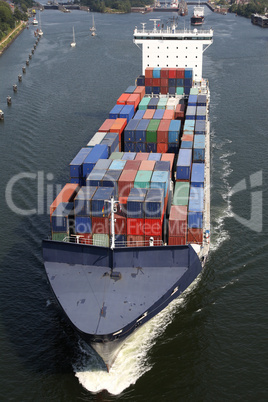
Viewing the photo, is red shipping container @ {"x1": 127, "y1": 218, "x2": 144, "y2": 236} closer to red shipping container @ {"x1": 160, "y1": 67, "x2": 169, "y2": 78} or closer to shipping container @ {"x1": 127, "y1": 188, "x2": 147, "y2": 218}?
shipping container @ {"x1": 127, "y1": 188, "x2": 147, "y2": 218}

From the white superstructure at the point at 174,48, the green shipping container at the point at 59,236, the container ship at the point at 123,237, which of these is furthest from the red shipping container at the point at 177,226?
the white superstructure at the point at 174,48

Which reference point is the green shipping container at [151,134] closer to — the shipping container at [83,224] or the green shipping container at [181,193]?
the green shipping container at [181,193]

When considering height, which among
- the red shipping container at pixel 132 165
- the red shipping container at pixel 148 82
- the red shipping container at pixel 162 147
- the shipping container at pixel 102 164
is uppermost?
the red shipping container at pixel 148 82

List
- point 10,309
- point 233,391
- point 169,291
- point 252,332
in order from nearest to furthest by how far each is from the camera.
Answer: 1. point 233,391
2. point 169,291
3. point 252,332
4. point 10,309

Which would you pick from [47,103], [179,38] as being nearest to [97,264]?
[179,38]

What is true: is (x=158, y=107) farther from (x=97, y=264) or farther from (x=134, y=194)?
(x=97, y=264)

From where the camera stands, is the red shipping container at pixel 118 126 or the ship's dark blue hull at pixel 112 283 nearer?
the ship's dark blue hull at pixel 112 283

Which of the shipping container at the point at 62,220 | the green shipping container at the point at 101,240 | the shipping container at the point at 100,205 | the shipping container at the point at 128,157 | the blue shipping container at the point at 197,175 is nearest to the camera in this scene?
the shipping container at the point at 100,205

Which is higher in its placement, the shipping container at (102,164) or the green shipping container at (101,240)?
the shipping container at (102,164)
